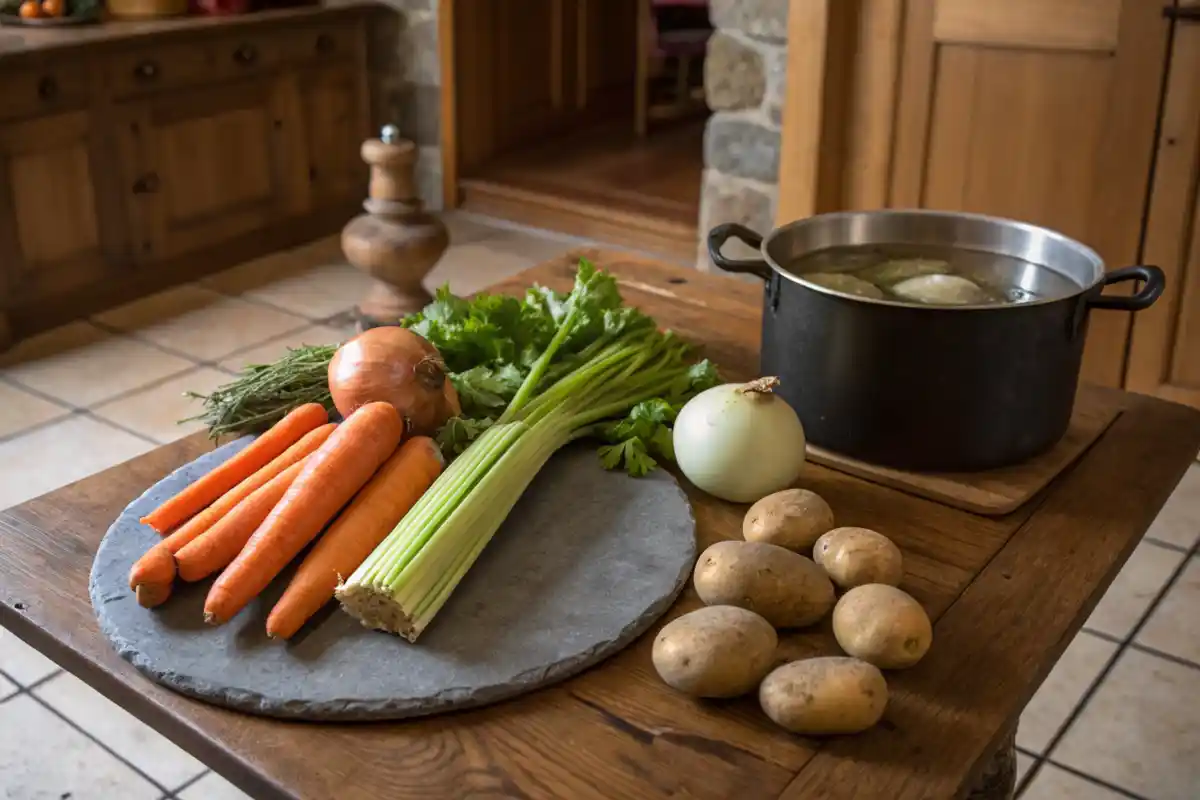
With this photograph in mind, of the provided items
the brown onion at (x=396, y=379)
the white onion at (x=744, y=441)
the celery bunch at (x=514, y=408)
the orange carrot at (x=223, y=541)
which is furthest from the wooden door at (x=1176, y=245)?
the orange carrot at (x=223, y=541)

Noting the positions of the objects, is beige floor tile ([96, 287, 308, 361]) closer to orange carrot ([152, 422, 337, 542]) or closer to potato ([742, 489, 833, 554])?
orange carrot ([152, 422, 337, 542])

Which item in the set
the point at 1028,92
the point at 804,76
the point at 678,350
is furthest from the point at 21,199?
the point at 1028,92

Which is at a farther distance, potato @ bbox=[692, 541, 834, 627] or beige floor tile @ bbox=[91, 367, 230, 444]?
beige floor tile @ bbox=[91, 367, 230, 444]

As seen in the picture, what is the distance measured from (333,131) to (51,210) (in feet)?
3.74

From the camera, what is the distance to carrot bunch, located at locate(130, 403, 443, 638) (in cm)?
101

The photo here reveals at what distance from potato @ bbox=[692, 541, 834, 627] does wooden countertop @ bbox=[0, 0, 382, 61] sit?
2694 millimetres

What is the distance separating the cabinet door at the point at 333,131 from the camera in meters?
4.03

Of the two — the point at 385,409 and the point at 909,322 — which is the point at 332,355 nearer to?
the point at 385,409

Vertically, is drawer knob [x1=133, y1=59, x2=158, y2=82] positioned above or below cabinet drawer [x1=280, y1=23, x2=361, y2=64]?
below

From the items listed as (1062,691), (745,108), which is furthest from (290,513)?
(745,108)

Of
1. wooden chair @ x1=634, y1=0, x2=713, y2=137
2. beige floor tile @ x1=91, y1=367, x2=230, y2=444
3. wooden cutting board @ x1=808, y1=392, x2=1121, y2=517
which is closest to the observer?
wooden cutting board @ x1=808, y1=392, x2=1121, y2=517

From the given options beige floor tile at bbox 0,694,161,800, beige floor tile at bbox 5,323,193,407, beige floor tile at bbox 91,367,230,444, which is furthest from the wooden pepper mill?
beige floor tile at bbox 5,323,193,407

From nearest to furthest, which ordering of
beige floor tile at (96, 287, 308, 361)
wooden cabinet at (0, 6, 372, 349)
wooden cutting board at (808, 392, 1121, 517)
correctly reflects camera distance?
1. wooden cutting board at (808, 392, 1121, 517)
2. wooden cabinet at (0, 6, 372, 349)
3. beige floor tile at (96, 287, 308, 361)

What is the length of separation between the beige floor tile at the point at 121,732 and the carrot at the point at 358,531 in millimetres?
876
